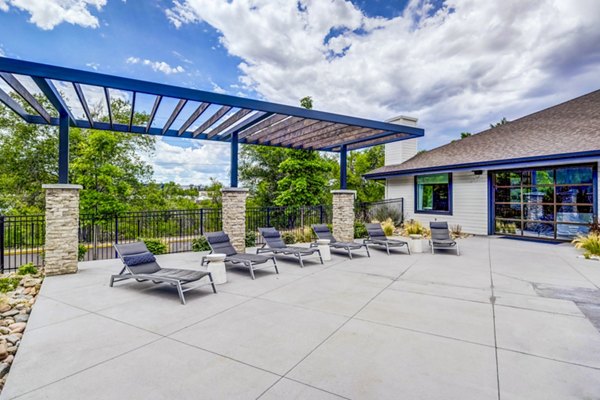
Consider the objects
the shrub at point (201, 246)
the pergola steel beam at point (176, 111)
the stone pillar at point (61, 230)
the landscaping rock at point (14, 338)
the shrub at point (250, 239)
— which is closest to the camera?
the landscaping rock at point (14, 338)

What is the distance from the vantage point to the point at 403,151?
1739 centimetres

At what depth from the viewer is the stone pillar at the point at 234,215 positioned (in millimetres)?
8984

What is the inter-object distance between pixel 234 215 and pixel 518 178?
37.7ft

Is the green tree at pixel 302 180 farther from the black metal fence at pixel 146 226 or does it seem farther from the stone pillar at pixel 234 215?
the stone pillar at pixel 234 215

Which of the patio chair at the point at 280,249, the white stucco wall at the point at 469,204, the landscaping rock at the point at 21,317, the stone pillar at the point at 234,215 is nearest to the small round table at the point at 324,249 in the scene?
the patio chair at the point at 280,249

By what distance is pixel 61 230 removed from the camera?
654cm

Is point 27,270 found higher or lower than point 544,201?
lower

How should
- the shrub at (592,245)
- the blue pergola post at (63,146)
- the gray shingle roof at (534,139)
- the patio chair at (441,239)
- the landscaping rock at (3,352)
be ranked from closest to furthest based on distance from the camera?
the landscaping rock at (3,352) → the blue pergola post at (63,146) → the shrub at (592,245) → the patio chair at (441,239) → the gray shingle roof at (534,139)

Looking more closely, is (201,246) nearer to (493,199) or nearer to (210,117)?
(210,117)

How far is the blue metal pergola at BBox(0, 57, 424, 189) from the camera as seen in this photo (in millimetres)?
5023

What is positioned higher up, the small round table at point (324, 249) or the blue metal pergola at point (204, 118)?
the blue metal pergola at point (204, 118)

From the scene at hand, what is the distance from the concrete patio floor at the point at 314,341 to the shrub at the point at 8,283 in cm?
49

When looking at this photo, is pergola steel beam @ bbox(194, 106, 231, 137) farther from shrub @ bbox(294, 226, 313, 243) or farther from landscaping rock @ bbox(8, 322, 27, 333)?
shrub @ bbox(294, 226, 313, 243)

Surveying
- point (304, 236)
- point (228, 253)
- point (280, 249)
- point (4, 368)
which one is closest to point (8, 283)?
point (4, 368)
